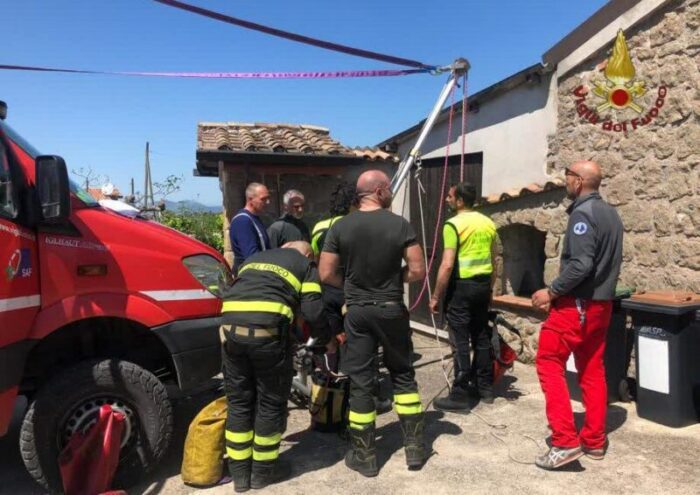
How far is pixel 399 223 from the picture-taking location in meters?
3.59

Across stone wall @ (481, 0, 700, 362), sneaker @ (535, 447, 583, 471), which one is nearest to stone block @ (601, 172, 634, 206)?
stone wall @ (481, 0, 700, 362)

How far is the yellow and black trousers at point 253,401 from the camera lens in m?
3.37

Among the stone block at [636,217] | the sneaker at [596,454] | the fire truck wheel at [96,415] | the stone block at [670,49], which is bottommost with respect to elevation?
the sneaker at [596,454]

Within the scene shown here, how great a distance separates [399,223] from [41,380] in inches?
101

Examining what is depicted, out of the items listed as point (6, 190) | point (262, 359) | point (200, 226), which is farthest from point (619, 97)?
point (200, 226)

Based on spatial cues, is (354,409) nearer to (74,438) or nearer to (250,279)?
(250,279)

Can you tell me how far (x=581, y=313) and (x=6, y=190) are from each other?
3.72 metres

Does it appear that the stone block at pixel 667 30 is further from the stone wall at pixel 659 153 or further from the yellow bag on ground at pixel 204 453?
the yellow bag on ground at pixel 204 453

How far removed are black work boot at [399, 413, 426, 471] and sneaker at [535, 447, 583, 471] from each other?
0.82 metres

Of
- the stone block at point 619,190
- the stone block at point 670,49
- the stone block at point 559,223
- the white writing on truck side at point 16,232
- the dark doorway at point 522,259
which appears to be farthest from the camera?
the dark doorway at point 522,259

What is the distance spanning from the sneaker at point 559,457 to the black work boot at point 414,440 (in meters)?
0.82

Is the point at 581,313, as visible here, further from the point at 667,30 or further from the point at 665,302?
the point at 667,30

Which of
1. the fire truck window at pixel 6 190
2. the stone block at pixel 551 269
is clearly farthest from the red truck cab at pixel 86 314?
the stone block at pixel 551 269

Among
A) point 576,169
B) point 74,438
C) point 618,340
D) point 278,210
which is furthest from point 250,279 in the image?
point 278,210
